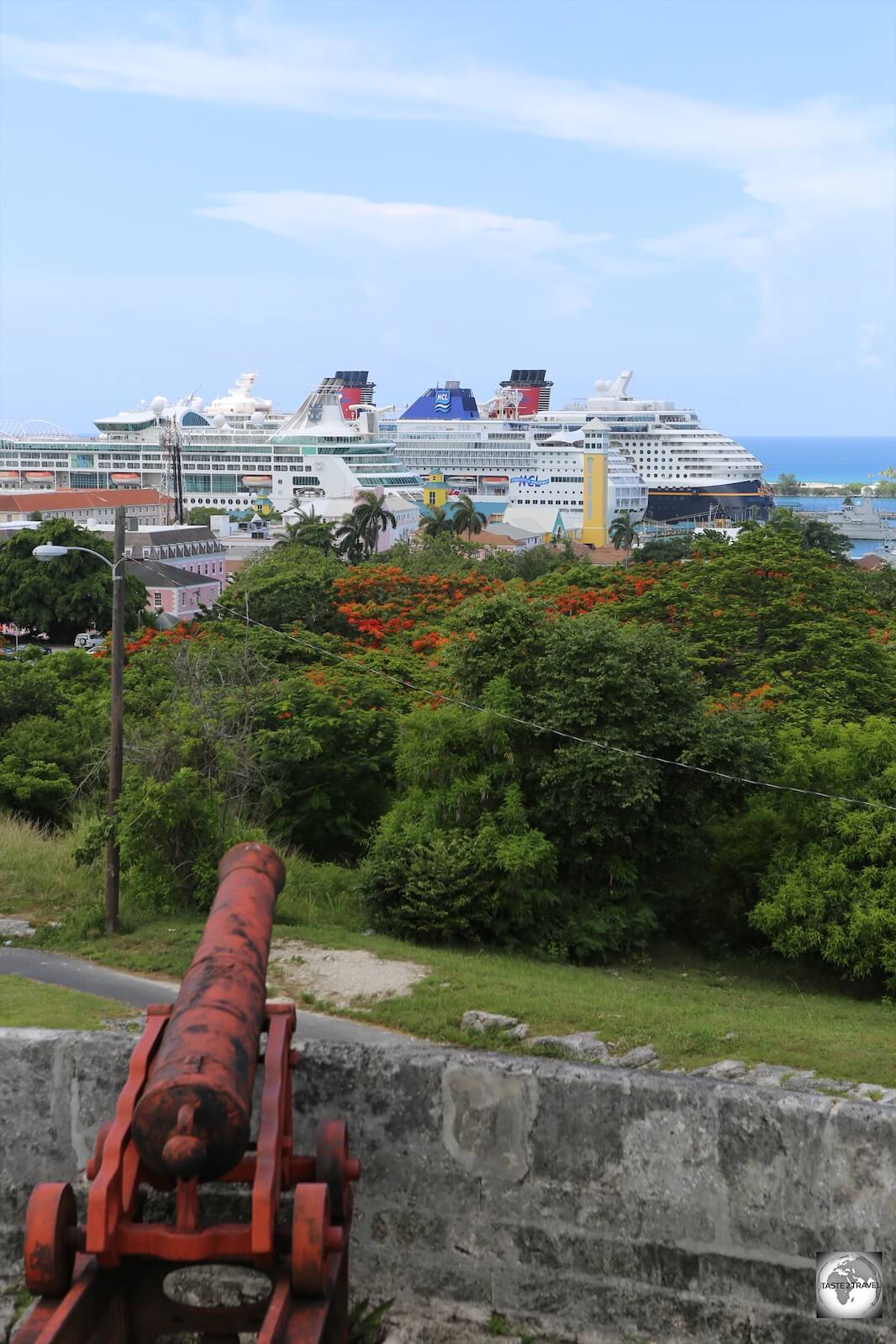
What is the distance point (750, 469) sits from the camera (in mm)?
Result: 121750

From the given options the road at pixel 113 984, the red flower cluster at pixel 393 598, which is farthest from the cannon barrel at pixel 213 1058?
the red flower cluster at pixel 393 598

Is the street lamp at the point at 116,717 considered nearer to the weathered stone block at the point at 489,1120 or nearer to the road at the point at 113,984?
the road at the point at 113,984

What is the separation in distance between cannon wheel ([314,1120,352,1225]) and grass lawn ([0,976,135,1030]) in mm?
5061

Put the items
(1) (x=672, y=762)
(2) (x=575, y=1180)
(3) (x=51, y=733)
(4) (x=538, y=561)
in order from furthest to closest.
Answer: (4) (x=538, y=561) → (3) (x=51, y=733) → (1) (x=672, y=762) → (2) (x=575, y=1180)

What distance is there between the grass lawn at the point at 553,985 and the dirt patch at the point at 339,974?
8.1 inches

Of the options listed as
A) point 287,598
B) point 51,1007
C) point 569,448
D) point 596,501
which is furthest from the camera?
point 569,448

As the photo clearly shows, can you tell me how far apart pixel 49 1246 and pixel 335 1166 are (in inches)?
34.8

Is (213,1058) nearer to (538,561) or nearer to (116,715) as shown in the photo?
(116,715)

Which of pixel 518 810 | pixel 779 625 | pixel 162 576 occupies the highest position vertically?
pixel 779 625

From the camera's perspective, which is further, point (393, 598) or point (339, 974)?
point (393, 598)

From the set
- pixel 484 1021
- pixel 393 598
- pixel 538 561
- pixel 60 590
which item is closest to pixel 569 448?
pixel 538 561

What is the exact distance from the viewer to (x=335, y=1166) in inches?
168

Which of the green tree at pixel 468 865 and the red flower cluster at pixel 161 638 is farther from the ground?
the red flower cluster at pixel 161 638

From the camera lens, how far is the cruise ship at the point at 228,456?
349ft
